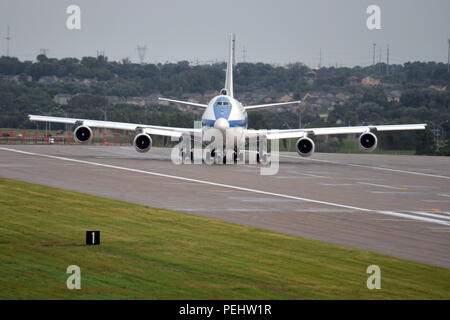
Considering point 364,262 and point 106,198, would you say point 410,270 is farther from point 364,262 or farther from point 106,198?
point 106,198

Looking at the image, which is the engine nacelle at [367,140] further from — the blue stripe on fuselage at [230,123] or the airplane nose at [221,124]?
the airplane nose at [221,124]

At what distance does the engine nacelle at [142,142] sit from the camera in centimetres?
5288

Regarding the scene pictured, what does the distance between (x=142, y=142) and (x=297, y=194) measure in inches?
818

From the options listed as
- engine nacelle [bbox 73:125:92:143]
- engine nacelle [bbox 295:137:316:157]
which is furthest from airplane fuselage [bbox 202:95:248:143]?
engine nacelle [bbox 73:125:92:143]

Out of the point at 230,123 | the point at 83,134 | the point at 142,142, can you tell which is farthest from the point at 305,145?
the point at 83,134

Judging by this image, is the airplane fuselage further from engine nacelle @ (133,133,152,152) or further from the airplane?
engine nacelle @ (133,133,152,152)

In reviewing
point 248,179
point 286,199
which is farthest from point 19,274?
point 248,179

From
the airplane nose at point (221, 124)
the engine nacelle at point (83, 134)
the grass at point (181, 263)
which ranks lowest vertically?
the grass at point (181, 263)

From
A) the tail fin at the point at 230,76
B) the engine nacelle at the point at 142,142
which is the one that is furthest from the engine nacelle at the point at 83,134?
the tail fin at the point at 230,76

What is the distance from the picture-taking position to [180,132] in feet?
178

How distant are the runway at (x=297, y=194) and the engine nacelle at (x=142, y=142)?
3.15 ft

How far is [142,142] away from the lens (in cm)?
5319

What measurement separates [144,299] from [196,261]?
3912mm

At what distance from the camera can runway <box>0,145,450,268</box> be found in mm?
23550
